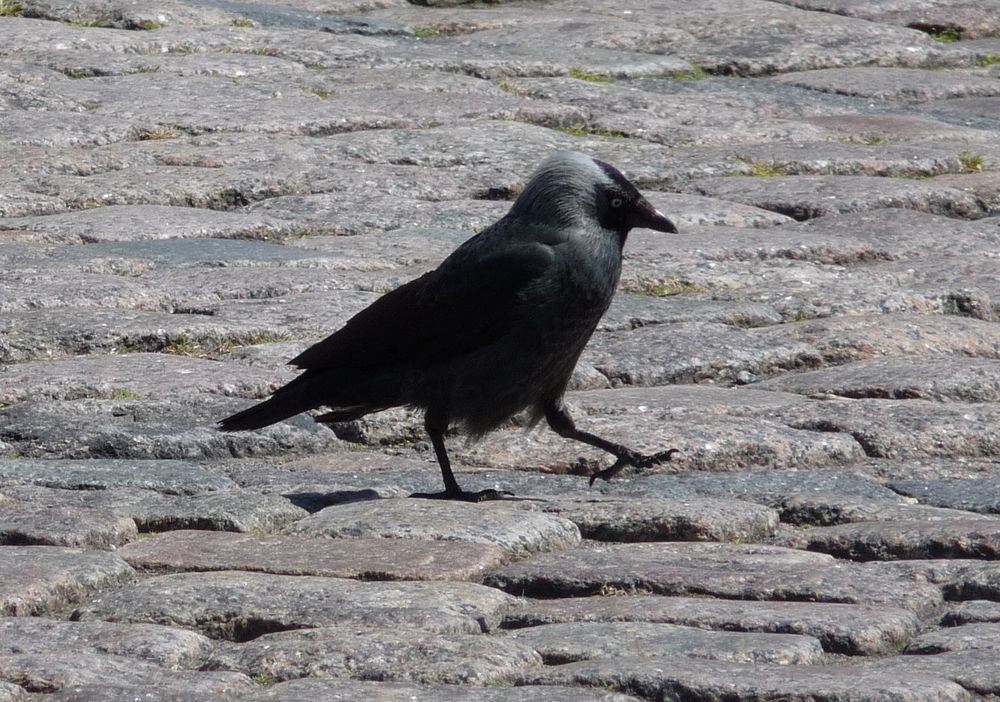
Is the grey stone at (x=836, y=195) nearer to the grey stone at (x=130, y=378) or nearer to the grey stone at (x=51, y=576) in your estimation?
the grey stone at (x=130, y=378)

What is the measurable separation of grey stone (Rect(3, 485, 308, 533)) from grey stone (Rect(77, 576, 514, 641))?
1.31 ft

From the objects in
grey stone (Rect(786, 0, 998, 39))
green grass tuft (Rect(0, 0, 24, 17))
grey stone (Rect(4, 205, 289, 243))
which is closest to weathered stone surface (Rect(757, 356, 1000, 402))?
grey stone (Rect(4, 205, 289, 243))

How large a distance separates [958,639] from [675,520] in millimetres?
830

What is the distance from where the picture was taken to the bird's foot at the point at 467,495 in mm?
3605

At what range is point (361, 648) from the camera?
2.55 m

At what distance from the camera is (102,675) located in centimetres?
244

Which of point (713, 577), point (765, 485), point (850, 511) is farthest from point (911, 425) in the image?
point (713, 577)

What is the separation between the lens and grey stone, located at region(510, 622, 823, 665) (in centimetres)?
257

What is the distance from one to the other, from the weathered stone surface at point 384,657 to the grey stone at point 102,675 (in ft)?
0.23

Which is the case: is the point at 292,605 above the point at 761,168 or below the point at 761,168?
below

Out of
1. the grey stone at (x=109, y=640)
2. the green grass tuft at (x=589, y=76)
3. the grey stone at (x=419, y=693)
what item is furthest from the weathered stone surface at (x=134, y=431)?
the green grass tuft at (x=589, y=76)

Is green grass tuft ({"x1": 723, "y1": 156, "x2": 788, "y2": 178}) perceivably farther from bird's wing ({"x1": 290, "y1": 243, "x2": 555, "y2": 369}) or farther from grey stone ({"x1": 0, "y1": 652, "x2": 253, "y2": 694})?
grey stone ({"x1": 0, "y1": 652, "x2": 253, "y2": 694})

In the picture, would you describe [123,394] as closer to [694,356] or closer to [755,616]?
[694,356]

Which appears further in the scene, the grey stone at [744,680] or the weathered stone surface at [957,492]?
the weathered stone surface at [957,492]
